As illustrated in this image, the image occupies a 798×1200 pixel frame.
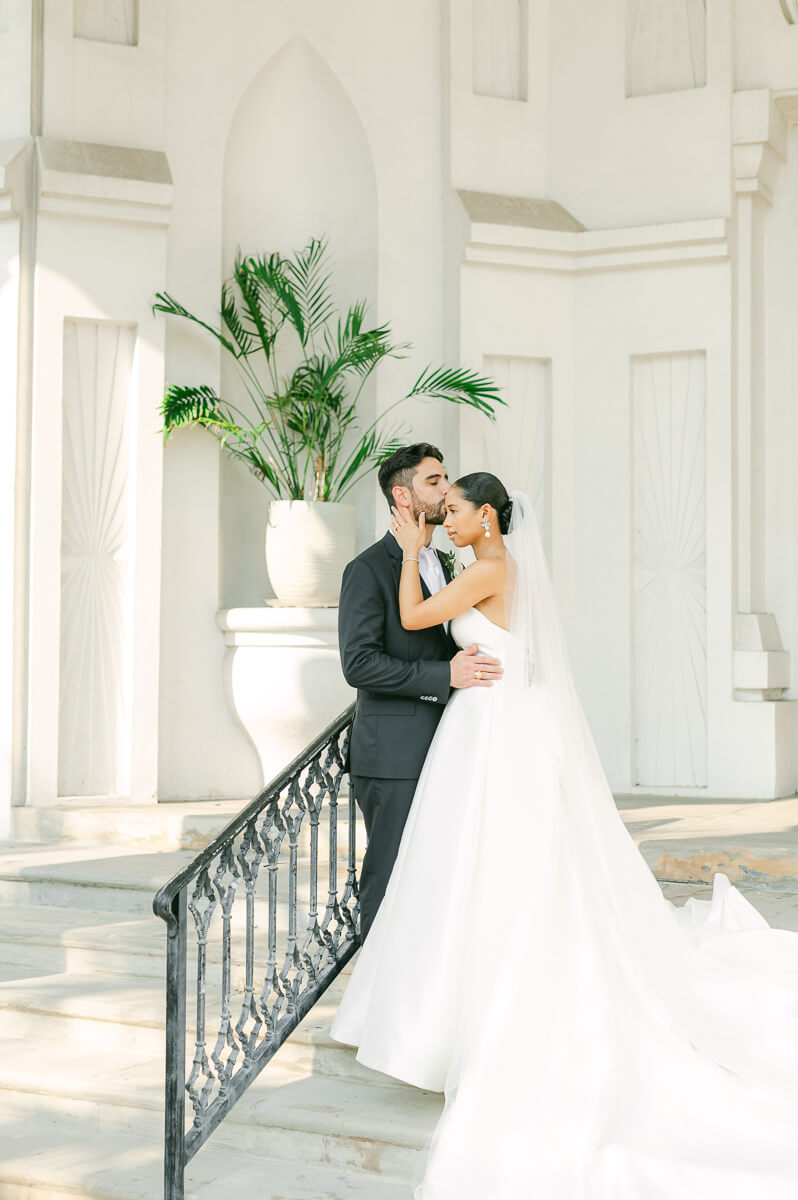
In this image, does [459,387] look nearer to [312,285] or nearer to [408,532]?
[312,285]

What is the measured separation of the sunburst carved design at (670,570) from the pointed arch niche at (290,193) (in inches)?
71.7

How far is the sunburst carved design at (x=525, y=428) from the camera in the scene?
838cm

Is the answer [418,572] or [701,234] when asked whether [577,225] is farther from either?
[418,572]

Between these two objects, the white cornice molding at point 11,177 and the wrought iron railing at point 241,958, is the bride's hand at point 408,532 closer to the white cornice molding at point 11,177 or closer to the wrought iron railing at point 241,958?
the wrought iron railing at point 241,958

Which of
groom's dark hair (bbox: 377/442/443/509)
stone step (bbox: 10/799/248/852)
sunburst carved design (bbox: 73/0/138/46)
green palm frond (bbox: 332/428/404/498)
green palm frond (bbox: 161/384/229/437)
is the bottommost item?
stone step (bbox: 10/799/248/852)

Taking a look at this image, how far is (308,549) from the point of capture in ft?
25.3

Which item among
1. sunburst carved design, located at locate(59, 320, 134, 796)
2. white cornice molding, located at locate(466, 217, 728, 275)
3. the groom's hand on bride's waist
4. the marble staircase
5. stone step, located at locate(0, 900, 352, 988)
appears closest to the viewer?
the marble staircase

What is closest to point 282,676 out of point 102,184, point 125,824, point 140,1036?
point 125,824

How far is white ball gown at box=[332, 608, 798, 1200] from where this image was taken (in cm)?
330

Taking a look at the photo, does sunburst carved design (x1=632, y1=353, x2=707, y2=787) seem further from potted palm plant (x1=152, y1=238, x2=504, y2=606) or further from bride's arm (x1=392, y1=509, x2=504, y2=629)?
bride's arm (x1=392, y1=509, x2=504, y2=629)

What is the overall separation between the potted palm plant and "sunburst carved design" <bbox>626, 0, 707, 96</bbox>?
2357 mm

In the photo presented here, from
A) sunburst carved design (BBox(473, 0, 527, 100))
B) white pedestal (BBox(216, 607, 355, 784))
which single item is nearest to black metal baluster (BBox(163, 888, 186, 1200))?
white pedestal (BBox(216, 607, 355, 784))

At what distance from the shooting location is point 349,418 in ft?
26.4

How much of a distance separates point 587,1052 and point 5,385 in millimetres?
5534
